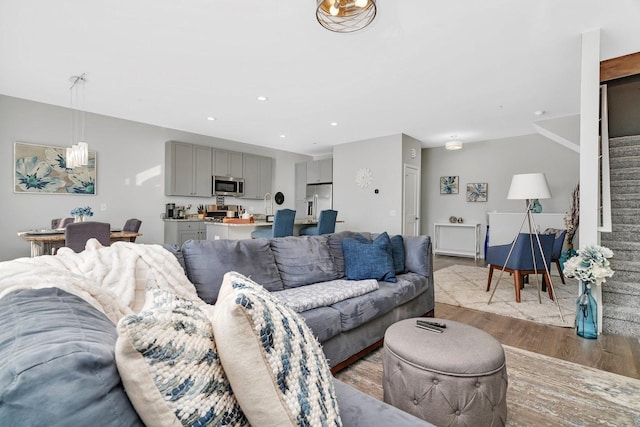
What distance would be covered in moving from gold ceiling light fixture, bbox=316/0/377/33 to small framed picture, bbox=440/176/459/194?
553 centimetres

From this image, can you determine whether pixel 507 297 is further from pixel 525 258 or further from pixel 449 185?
pixel 449 185

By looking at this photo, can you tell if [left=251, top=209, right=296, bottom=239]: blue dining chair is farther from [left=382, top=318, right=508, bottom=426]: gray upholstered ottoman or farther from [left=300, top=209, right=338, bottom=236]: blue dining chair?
[left=382, top=318, right=508, bottom=426]: gray upholstered ottoman

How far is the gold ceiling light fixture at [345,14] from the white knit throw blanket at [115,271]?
202 cm

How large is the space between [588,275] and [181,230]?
580cm

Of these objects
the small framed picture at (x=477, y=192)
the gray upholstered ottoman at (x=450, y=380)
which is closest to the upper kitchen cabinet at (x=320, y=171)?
the small framed picture at (x=477, y=192)

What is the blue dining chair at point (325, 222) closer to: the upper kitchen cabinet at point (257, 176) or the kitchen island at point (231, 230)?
the kitchen island at point (231, 230)

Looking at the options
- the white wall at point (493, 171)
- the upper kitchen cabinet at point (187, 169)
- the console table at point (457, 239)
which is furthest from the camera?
the console table at point (457, 239)

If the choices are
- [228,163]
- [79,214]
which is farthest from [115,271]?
[228,163]

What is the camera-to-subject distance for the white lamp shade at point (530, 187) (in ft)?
10.6

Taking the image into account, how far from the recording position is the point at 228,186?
670cm

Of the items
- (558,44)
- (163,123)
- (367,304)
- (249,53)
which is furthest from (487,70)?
(163,123)

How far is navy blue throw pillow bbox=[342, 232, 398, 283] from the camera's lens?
8.77 ft

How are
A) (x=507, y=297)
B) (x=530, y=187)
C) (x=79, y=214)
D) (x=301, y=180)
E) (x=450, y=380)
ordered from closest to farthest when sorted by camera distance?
(x=450, y=380) < (x=530, y=187) < (x=507, y=297) < (x=79, y=214) < (x=301, y=180)

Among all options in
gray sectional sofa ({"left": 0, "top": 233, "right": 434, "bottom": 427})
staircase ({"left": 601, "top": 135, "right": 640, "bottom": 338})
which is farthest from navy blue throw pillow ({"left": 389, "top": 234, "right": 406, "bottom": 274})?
staircase ({"left": 601, "top": 135, "right": 640, "bottom": 338})
